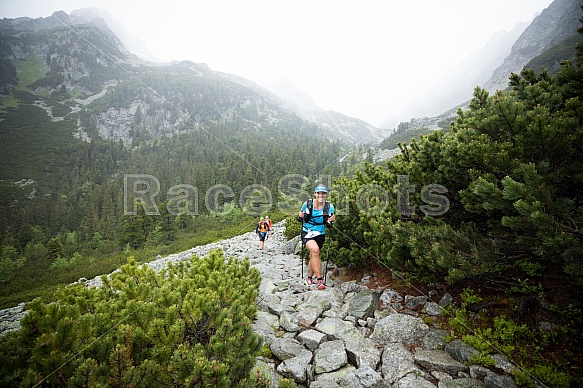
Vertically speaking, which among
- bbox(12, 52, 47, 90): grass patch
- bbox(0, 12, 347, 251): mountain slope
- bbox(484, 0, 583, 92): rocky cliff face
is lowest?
bbox(0, 12, 347, 251): mountain slope

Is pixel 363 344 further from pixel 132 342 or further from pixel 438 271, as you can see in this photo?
pixel 132 342

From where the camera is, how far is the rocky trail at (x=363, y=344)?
339cm

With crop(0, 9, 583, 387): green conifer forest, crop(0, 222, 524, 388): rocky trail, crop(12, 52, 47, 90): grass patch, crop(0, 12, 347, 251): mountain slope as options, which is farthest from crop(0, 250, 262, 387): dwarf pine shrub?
crop(12, 52, 47, 90): grass patch

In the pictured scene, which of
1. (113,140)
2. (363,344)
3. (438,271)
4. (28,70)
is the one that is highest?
(28,70)

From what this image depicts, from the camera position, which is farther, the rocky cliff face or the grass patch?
the rocky cliff face

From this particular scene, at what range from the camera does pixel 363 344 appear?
4.22 metres

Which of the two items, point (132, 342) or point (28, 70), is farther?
point (28, 70)

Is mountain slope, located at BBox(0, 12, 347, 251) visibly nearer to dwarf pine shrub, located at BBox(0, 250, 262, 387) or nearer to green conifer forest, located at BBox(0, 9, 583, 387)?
green conifer forest, located at BBox(0, 9, 583, 387)

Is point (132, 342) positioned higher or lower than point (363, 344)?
higher

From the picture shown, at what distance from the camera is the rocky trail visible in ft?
11.1

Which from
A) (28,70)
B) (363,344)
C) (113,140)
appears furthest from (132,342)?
(28,70)

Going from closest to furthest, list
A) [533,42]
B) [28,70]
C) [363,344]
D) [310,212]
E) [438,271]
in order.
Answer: [363,344], [438,271], [310,212], [28,70], [533,42]

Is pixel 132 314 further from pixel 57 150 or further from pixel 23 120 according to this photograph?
pixel 23 120

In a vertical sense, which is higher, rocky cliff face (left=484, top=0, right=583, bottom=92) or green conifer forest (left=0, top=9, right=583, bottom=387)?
rocky cliff face (left=484, top=0, right=583, bottom=92)
